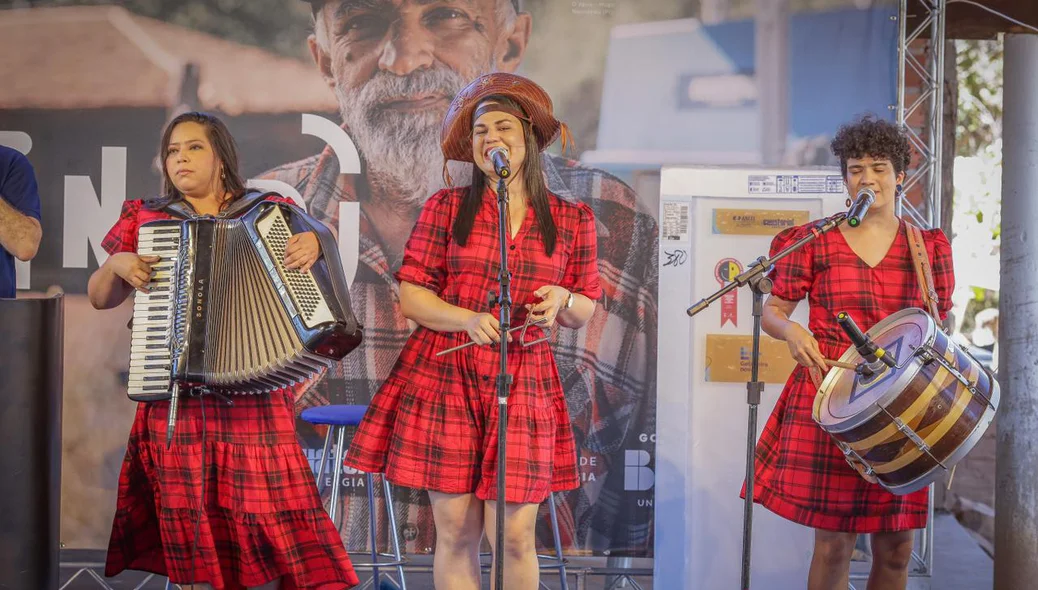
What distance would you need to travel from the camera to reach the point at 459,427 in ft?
9.48

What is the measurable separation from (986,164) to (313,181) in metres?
5.38

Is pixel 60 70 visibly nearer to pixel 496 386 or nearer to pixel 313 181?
pixel 313 181

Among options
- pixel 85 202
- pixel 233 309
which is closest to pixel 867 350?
pixel 233 309

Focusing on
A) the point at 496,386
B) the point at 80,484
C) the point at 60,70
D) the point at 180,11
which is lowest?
the point at 80,484

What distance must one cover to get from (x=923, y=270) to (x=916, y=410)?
0.55m

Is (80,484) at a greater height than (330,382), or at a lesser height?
lesser

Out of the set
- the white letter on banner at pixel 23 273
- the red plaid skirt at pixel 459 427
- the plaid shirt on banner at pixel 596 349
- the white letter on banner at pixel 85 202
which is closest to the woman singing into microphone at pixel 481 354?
the red plaid skirt at pixel 459 427

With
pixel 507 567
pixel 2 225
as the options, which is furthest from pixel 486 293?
pixel 2 225

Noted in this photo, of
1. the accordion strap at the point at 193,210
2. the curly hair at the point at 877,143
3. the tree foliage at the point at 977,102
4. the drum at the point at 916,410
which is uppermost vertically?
the tree foliage at the point at 977,102

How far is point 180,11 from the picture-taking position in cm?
493

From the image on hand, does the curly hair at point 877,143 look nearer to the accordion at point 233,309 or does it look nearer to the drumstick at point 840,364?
the drumstick at point 840,364

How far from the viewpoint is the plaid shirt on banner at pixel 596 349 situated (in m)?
4.94

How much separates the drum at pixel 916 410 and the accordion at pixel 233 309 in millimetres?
1477

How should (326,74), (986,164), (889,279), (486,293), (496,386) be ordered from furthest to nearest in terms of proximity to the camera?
(986,164) < (326,74) < (889,279) < (486,293) < (496,386)
